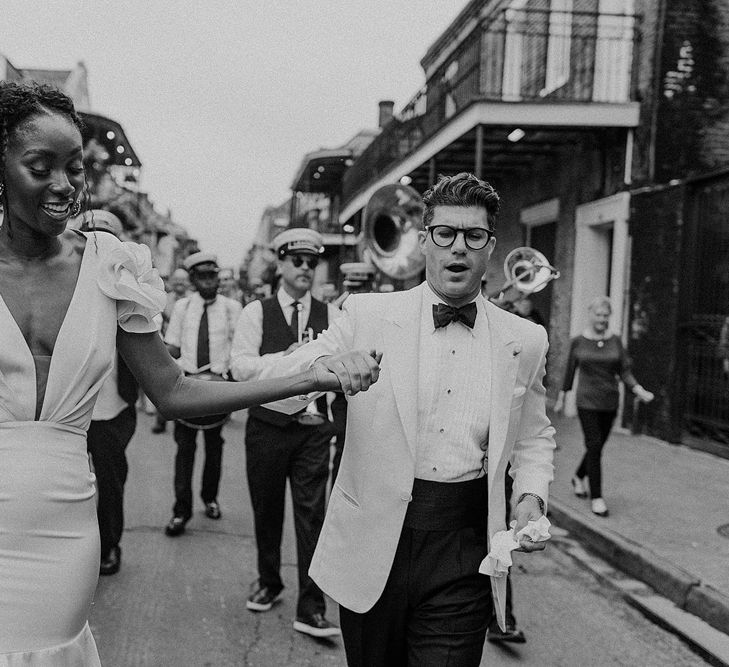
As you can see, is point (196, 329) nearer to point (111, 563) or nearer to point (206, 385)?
point (111, 563)

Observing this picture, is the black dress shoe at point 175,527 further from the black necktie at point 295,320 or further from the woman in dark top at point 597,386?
the woman in dark top at point 597,386

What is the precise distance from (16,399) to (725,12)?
11.3 m

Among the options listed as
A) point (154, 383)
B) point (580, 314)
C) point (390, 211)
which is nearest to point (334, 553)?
point (154, 383)

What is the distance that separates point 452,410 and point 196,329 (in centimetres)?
458

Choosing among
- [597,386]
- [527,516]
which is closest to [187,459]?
[597,386]

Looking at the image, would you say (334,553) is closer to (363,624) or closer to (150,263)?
(363,624)

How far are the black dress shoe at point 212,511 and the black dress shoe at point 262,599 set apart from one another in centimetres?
192

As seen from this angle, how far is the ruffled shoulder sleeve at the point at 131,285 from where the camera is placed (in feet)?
6.27

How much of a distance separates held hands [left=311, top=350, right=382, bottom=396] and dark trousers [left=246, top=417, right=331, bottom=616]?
2.35 meters

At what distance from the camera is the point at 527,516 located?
95.5 inches

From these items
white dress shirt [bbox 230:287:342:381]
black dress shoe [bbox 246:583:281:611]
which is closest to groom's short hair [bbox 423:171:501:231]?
white dress shirt [bbox 230:287:342:381]

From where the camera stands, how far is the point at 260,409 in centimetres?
456

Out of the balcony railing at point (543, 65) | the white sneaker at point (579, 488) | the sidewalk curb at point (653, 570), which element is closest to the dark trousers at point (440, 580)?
the sidewalk curb at point (653, 570)

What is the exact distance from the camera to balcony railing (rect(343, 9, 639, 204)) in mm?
11383
